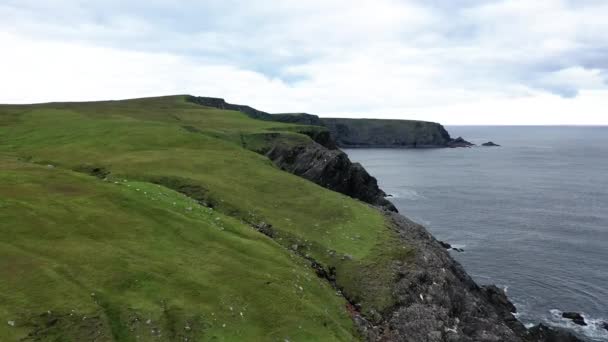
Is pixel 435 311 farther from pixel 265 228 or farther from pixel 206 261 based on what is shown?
pixel 206 261

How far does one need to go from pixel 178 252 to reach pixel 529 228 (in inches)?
3288

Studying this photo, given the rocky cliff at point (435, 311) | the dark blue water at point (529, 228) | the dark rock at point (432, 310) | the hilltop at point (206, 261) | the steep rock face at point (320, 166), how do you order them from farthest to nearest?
the steep rock face at point (320, 166), the dark blue water at point (529, 228), the dark rock at point (432, 310), the rocky cliff at point (435, 311), the hilltop at point (206, 261)

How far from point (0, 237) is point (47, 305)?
7.84 metres

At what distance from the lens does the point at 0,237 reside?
28078 mm

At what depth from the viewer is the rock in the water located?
55281 millimetres

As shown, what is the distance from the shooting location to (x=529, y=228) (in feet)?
311

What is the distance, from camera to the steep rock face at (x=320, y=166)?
81.6 m

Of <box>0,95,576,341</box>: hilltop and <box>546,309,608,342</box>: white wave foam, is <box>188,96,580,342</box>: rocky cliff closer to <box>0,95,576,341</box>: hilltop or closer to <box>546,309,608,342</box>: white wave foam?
<box>0,95,576,341</box>: hilltop

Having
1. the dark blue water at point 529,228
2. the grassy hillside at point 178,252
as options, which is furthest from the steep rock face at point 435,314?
the dark blue water at point 529,228

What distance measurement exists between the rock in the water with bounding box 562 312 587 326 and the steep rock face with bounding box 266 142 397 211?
3541cm

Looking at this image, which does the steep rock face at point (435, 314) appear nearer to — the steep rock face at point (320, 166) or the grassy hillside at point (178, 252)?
the grassy hillside at point (178, 252)

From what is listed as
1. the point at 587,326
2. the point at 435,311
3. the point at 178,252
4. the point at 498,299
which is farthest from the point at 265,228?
A: the point at 587,326

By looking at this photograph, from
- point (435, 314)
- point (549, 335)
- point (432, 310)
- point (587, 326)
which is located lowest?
point (587, 326)

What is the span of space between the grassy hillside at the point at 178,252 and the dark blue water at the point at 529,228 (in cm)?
2896
